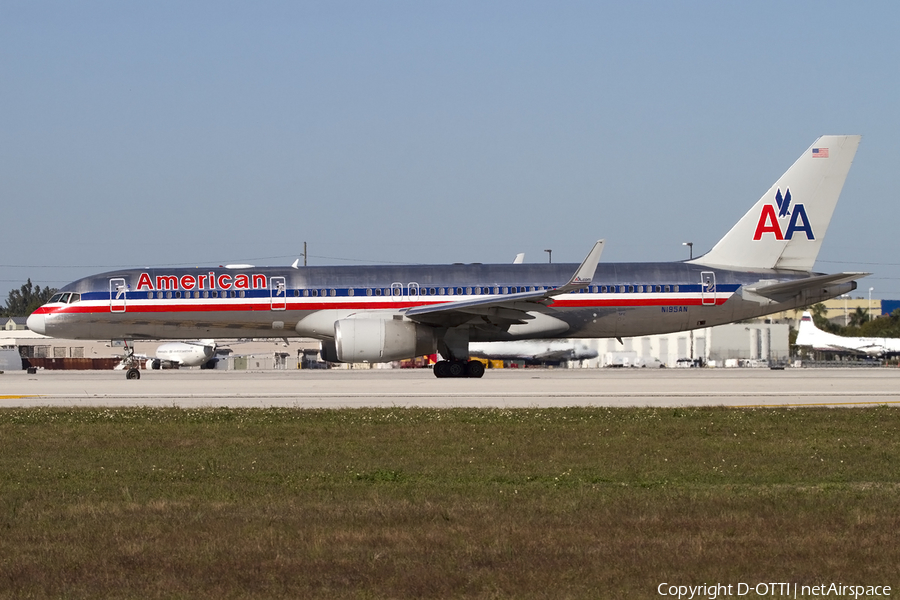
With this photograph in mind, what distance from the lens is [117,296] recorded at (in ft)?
108

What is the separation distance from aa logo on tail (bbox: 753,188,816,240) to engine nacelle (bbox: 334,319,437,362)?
42.1 ft

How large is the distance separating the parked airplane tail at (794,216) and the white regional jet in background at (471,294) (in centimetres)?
3

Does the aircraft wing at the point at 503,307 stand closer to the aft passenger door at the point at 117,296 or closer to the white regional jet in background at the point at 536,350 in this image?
the aft passenger door at the point at 117,296

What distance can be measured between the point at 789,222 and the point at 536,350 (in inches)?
1588

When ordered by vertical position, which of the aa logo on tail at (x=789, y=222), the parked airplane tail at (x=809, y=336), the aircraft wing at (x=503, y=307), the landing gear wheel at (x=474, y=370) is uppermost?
the aa logo on tail at (x=789, y=222)

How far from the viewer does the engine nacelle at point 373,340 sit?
1167 inches

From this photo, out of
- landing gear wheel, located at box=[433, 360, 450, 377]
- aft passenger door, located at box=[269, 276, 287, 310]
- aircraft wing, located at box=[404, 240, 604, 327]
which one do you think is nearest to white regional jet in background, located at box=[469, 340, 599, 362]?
landing gear wheel, located at box=[433, 360, 450, 377]

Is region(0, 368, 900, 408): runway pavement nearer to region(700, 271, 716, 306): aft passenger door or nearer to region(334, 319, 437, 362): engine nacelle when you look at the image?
region(334, 319, 437, 362): engine nacelle

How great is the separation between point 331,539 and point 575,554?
195cm

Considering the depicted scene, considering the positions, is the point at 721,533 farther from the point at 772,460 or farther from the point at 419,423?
the point at 419,423

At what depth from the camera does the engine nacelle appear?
97.2 ft

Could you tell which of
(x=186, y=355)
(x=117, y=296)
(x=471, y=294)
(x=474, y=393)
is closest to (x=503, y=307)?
(x=471, y=294)

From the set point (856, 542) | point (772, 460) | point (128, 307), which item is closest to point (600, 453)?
point (772, 460)

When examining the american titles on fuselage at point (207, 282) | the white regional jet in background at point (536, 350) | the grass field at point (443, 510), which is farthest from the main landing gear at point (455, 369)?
the white regional jet in background at point (536, 350)
